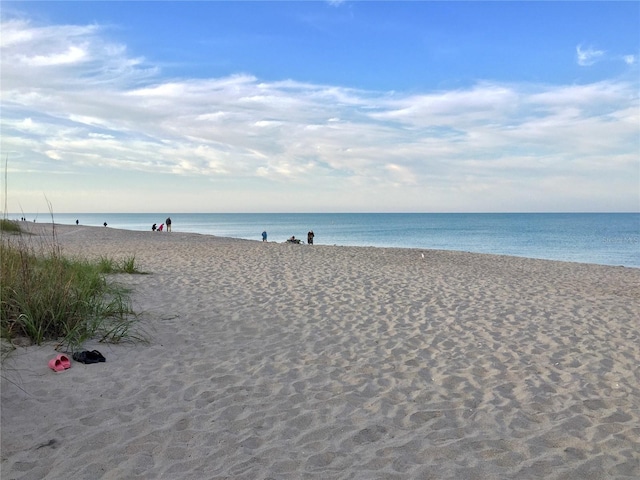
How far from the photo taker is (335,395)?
4.30 metres

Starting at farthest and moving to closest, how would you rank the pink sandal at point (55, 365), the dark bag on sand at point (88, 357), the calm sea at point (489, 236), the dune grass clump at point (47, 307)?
the calm sea at point (489, 236) → the dune grass clump at point (47, 307) → the dark bag on sand at point (88, 357) → the pink sandal at point (55, 365)

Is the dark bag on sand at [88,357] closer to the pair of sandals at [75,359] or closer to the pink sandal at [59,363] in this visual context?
the pair of sandals at [75,359]

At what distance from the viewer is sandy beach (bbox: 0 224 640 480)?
3152 mm

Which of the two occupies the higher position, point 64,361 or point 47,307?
point 47,307

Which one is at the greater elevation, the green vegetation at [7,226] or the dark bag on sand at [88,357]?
the green vegetation at [7,226]

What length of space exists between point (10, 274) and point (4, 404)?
1.93m

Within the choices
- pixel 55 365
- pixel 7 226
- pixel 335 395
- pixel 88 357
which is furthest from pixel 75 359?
pixel 7 226

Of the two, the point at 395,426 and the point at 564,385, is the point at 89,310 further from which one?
the point at 564,385

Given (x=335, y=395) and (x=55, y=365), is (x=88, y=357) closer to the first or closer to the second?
(x=55, y=365)

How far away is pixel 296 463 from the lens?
3.12 metres

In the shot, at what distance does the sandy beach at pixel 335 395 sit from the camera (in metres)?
3.15

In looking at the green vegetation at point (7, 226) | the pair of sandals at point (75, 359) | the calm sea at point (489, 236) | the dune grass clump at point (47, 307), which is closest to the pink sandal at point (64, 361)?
the pair of sandals at point (75, 359)

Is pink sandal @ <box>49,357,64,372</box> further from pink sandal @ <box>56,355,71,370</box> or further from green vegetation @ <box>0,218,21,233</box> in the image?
green vegetation @ <box>0,218,21,233</box>

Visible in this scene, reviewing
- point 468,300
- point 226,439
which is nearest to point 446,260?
point 468,300
